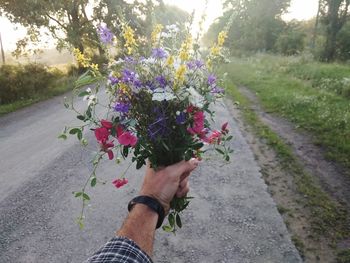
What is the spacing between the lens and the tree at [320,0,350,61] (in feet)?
92.6

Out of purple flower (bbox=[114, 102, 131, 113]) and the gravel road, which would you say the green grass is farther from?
purple flower (bbox=[114, 102, 131, 113])

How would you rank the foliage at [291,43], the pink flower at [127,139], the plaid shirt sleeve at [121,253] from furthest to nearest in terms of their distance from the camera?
the foliage at [291,43] < the pink flower at [127,139] < the plaid shirt sleeve at [121,253]

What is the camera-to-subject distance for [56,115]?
14297 millimetres

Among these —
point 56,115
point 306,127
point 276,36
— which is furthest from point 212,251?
point 276,36

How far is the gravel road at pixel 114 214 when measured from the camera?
4.67 meters

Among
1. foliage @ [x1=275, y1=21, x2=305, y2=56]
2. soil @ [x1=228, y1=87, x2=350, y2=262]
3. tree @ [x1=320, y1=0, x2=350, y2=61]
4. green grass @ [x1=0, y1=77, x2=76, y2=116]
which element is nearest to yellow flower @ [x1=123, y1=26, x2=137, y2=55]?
soil @ [x1=228, y1=87, x2=350, y2=262]

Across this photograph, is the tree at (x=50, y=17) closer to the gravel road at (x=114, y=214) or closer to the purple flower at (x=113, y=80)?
the gravel road at (x=114, y=214)

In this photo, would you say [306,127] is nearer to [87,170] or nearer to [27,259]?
[87,170]

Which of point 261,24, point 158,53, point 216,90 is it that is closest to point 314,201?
point 216,90

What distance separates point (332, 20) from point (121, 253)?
3145cm

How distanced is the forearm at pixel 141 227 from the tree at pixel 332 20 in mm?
30302

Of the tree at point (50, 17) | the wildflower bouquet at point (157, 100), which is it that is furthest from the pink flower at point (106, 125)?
the tree at point (50, 17)

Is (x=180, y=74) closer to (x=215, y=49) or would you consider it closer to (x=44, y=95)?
(x=215, y=49)

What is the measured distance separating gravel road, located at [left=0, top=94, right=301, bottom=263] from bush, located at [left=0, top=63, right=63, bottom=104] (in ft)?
30.1
